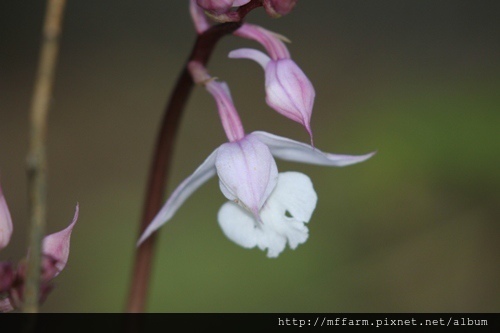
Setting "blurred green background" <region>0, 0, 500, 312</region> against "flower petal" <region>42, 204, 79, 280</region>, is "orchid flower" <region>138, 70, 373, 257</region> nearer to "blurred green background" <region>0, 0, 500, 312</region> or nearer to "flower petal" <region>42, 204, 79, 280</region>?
"flower petal" <region>42, 204, 79, 280</region>

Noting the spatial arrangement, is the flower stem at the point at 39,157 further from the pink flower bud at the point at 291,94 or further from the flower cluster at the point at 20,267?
the pink flower bud at the point at 291,94

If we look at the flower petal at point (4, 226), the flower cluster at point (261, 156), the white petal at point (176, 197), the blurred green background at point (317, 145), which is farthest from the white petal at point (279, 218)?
the blurred green background at point (317, 145)

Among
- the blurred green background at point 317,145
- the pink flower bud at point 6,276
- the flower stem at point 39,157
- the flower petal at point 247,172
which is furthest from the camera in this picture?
the blurred green background at point 317,145

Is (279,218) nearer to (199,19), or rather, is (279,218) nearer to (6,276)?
(199,19)

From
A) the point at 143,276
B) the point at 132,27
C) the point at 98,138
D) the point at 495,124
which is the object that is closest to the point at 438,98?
the point at 495,124

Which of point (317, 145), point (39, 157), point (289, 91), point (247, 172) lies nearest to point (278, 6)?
point (289, 91)

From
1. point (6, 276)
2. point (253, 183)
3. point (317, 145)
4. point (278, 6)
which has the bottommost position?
point (6, 276)

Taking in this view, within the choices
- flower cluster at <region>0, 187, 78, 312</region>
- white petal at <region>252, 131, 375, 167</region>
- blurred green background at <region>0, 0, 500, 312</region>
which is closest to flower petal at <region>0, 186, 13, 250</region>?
flower cluster at <region>0, 187, 78, 312</region>
